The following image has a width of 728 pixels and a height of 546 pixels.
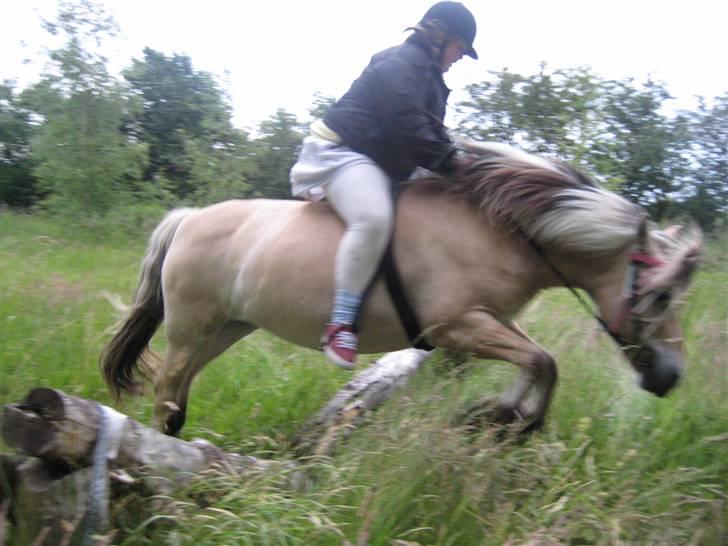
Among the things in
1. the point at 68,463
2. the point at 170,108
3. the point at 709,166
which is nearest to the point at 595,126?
the point at 709,166

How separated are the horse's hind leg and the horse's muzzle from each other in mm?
2559

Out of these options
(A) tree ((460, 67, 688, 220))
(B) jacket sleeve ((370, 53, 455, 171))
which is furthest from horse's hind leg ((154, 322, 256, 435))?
(A) tree ((460, 67, 688, 220))

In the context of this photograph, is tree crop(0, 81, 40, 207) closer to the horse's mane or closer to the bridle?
the horse's mane

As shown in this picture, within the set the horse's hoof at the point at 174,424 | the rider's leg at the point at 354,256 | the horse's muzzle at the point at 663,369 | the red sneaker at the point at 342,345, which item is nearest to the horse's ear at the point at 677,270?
the horse's muzzle at the point at 663,369

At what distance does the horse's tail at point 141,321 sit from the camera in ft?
15.2

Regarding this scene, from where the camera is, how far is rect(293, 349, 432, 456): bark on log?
11.6 feet

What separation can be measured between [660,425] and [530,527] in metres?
1.37

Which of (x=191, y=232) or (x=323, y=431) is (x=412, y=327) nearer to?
(x=323, y=431)

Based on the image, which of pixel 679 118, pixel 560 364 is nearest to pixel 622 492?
pixel 560 364

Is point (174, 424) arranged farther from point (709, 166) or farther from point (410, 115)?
point (709, 166)

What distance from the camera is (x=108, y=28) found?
1511 cm

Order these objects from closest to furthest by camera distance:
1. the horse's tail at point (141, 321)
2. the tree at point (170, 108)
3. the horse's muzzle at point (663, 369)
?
the horse's muzzle at point (663, 369), the horse's tail at point (141, 321), the tree at point (170, 108)

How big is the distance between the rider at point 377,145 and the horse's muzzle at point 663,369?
4.73 feet

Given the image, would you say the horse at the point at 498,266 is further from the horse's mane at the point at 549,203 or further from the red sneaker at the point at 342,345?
the red sneaker at the point at 342,345
